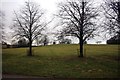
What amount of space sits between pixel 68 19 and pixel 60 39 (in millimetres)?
3610

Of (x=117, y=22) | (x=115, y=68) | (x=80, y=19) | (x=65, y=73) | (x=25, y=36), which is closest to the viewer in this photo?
(x=65, y=73)

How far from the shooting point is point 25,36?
Answer: 41.7 metres

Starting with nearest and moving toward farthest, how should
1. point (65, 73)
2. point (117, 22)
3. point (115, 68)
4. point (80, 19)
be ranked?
point (65, 73)
point (115, 68)
point (117, 22)
point (80, 19)

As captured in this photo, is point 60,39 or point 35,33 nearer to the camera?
point 60,39

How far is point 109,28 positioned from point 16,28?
20537 millimetres

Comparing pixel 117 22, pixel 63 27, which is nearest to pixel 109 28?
pixel 117 22

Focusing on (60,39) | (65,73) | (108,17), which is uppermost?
(108,17)

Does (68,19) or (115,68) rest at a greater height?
(68,19)

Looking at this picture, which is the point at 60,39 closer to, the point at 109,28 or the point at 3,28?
the point at 109,28

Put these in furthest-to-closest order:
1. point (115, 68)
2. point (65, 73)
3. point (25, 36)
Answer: point (25, 36) → point (115, 68) → point (65, 73)

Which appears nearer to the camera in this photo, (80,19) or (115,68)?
(115,68)

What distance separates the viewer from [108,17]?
1140 inches

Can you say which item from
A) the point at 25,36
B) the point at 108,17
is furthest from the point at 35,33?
the point at 108,17

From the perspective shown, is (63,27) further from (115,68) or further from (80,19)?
(115,68)
